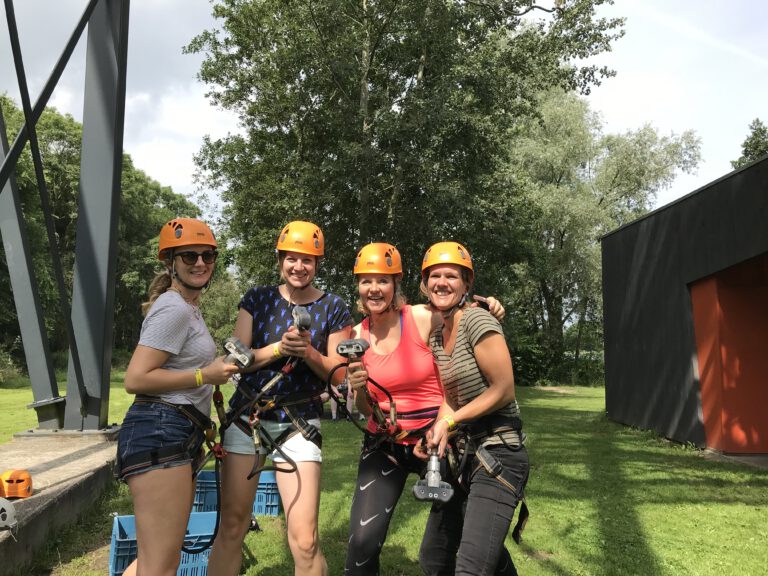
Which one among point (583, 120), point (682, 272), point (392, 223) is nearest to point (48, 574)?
point (682, 272)

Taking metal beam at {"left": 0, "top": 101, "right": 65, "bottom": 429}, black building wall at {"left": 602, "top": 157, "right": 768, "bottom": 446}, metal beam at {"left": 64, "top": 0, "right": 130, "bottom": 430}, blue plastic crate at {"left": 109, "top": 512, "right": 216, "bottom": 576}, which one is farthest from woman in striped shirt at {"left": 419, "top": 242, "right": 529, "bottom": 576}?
black building wall at {"left": 602, "top": 157, "right": 768, "bottom": 446}

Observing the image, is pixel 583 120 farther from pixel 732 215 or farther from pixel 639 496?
pixel 639 496

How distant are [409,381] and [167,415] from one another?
4.36 ft

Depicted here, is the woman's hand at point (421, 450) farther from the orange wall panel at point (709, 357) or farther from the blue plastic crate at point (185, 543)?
the orange wall panel at point (709, 357)

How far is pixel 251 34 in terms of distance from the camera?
18875 mm

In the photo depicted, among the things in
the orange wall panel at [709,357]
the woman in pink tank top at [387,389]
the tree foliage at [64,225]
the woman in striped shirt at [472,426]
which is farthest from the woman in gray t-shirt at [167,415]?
the tree foliage at [64,225]

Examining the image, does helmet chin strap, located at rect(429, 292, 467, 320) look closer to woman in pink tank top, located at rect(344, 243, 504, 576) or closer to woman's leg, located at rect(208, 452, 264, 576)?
woman in pink tank top, located at rect(344, 243, 504, 576)

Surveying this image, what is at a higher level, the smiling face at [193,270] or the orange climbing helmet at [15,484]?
the smiling face at [193,270]

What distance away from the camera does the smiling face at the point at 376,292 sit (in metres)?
3.71

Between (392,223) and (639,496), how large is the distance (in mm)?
10847

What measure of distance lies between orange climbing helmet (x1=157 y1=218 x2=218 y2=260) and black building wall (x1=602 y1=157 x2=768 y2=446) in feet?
32.1

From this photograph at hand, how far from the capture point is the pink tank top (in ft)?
11.8

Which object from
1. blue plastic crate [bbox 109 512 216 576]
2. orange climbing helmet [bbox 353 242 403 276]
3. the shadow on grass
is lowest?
the shadow on grass

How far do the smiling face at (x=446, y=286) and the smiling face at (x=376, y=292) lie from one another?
0.30 meters
